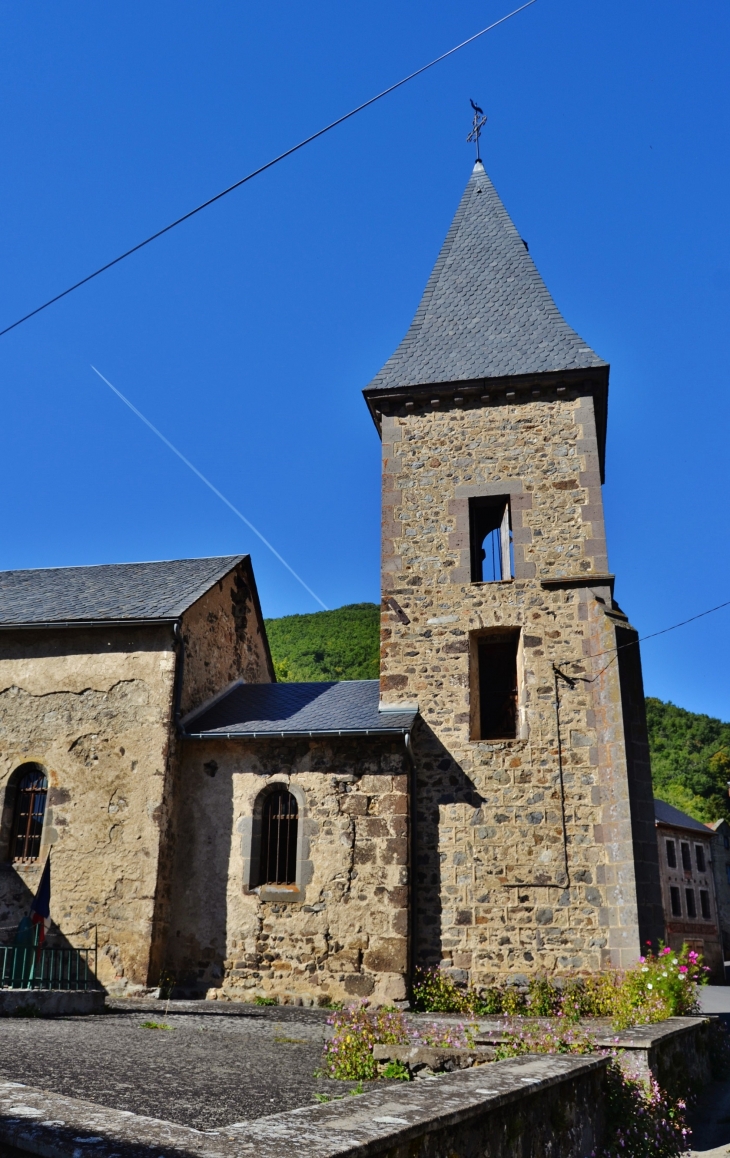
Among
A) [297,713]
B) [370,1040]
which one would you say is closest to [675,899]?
[297,713]

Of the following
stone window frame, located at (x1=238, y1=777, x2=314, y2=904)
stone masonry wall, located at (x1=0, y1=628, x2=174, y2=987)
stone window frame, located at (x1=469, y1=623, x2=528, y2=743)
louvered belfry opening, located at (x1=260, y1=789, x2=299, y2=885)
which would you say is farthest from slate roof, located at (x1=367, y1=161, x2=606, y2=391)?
louvered belfry opening, located at (x1=260, y1=789, x2=299, y2=885)

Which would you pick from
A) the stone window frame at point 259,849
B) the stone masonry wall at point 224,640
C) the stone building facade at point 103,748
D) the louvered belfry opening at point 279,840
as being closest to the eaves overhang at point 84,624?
the stone building facade at point 103,748

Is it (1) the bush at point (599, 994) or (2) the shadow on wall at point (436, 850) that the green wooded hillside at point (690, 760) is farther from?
(1) the bush at point (599, 994)

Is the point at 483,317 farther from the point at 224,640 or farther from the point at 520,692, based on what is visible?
the point at 224,640

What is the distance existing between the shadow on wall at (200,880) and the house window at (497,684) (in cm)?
412

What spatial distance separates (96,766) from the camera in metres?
13.0

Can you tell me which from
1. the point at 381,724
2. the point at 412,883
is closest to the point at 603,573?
the point at 381,724

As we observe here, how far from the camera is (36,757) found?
1321 centimetres

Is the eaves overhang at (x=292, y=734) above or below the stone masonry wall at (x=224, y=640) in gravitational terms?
below

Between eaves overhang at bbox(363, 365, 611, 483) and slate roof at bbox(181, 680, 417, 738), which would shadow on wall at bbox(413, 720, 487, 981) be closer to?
slate roof at bbox(181, 680, 417, 738)

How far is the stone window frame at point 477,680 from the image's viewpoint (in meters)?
12.6

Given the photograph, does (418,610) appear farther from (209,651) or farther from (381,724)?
(209,651)

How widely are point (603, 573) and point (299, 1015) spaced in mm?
7415

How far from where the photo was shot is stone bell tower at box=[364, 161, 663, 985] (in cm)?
1147
